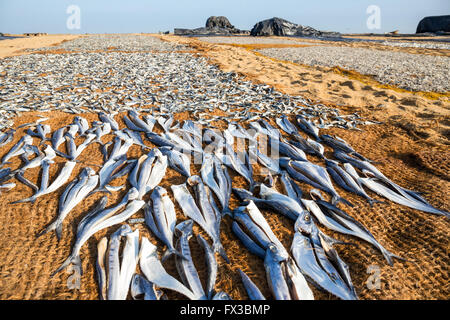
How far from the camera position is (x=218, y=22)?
136ft

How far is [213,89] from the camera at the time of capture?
694 centimetres

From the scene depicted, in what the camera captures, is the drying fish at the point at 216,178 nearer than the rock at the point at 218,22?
Yes

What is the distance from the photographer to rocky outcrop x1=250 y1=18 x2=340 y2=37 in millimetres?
30312

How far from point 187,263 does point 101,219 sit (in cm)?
109

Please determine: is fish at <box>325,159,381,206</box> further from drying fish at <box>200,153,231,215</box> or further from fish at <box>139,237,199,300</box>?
fish at <box>139,237,199,300</box>

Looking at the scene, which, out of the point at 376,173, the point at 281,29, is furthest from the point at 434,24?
the point at 376,173

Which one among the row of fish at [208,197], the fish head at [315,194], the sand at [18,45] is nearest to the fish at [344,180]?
the row of fish at [208,197]

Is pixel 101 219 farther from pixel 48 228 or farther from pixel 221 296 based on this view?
pixel 221 296

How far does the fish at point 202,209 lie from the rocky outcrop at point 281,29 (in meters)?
32.6

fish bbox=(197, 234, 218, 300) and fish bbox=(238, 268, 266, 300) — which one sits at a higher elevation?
fish bbox=(197, 234, 218, 300)

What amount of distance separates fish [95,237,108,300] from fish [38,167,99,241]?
0.52 m

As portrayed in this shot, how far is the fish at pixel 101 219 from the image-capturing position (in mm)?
2145

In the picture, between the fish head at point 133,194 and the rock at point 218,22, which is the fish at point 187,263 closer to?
the fish head at point 133,194

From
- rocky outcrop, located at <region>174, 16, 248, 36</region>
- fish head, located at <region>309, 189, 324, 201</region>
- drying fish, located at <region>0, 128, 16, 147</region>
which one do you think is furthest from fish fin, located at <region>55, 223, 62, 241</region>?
rocky outcrop, located at <region>174, 16, 248, 36</region>
